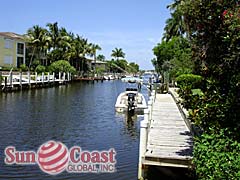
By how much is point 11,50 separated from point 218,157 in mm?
60555

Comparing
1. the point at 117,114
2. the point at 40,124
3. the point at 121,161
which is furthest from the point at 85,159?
the point at 117,114

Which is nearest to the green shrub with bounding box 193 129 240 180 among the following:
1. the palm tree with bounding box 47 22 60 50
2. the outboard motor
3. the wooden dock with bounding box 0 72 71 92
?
the outboard motor

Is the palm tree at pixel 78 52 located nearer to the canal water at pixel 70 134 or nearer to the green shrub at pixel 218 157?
the canal water at pixel 70 134

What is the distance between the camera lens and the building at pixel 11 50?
59.6m

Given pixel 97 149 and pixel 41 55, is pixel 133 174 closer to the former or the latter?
pixel 97 149

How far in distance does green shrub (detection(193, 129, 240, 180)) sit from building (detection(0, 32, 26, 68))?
58.1 meters

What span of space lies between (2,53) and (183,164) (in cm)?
5714

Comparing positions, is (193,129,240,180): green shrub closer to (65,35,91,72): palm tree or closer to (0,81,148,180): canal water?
(0,81,148,180): canal water

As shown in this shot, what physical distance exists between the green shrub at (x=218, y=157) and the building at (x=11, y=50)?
191 feet

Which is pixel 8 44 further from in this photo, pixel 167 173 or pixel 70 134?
pixel 167 173

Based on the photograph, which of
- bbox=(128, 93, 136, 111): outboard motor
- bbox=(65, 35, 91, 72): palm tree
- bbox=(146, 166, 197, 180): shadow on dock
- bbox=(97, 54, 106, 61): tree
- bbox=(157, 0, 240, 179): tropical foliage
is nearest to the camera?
bbox=(157, 0, 240, 179): tropical foliage

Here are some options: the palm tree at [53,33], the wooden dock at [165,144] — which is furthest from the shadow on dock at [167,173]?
the palm tree at [53,33]

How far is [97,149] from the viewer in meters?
13.2

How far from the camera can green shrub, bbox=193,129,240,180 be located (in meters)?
5.40
